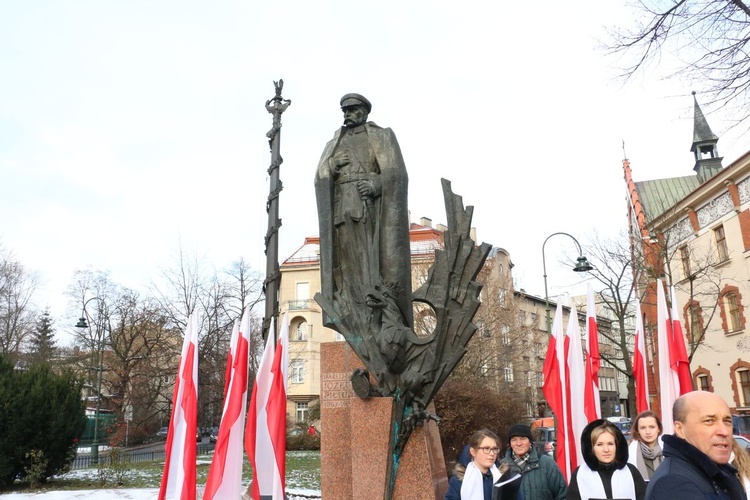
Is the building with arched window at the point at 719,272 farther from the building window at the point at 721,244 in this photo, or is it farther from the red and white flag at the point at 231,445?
the red and white flag at the point at 231,445

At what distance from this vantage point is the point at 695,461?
240 centimetres

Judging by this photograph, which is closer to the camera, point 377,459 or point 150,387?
point 377,459

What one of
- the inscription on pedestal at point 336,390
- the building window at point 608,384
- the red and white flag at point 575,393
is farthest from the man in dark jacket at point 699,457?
the building window at point 608,384

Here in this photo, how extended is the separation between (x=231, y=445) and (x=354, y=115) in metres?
4.46

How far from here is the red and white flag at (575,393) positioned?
9.34 metres

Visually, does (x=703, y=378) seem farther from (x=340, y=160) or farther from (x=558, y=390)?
(x=340, y=160)

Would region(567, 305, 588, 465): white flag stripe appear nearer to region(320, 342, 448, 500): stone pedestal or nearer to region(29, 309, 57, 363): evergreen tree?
region(320, 342, 448, 500): stone pedestal

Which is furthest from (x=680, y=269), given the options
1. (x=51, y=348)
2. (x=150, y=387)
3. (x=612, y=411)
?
(x=51, y=348)

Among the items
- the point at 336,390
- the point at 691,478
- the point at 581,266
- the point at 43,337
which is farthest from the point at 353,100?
the point at 43,337

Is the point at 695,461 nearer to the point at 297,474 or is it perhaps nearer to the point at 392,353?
the point at 392,353

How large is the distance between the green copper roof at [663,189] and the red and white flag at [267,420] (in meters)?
36.2

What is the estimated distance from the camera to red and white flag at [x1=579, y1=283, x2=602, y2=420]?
9523 mm

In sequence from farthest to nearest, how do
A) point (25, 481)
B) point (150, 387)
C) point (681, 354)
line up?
point (150, 387)
point (25, 481)
point (681, 354)

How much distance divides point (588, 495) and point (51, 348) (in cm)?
5475
